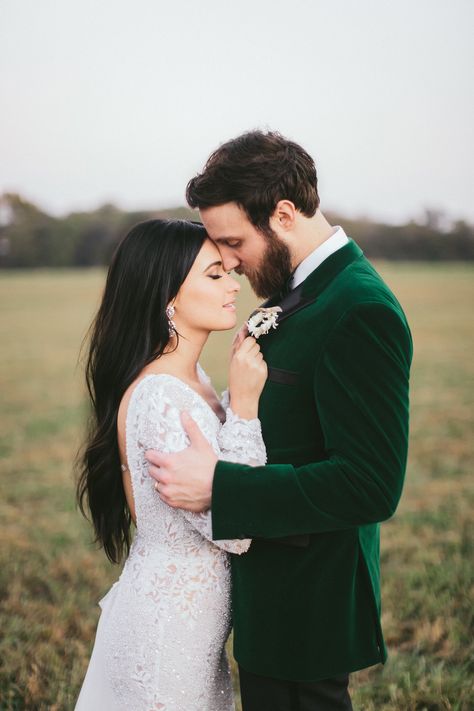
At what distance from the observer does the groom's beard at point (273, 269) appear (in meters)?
2.50

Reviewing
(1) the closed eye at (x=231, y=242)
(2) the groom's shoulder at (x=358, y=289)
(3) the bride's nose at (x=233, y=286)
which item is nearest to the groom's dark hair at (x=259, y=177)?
(1) the closed eye at (x=231, y=242)

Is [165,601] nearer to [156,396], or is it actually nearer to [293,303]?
[156,396]

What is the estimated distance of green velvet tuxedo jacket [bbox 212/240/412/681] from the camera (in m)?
1.93

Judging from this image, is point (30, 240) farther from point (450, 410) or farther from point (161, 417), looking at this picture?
point (161, 417)

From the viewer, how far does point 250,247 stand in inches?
100

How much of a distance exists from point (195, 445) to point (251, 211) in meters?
0.88

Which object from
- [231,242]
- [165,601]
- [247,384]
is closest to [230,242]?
[231,242]

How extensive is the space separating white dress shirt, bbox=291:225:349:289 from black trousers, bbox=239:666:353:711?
4.40 ft

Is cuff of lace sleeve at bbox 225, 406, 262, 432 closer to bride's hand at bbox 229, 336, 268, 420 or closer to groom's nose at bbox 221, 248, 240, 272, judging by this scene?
bride's hand at bbox 229, 336, 268, 420

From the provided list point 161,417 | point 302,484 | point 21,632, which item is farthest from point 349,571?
point 21,632

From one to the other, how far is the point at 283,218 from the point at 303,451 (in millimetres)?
859

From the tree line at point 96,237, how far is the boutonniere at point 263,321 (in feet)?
154

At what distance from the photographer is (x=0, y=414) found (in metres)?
12.2

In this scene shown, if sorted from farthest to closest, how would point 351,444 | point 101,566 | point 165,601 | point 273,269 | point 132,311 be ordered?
point 101,566, point 132,311, point 273,269, point 165,601, point 351,444
